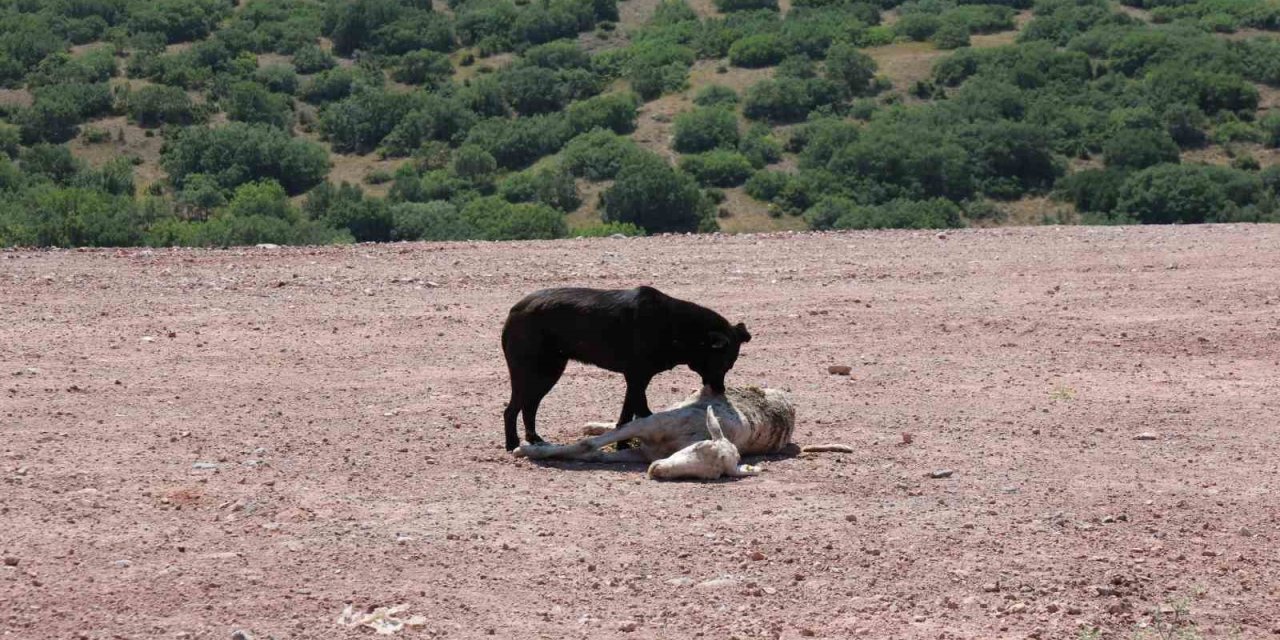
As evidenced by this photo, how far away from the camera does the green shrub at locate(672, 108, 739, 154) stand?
5416cm

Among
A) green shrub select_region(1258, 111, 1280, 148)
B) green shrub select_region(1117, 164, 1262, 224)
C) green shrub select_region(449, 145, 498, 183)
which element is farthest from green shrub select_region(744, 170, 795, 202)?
green shrub select_region(1258, 111, 1280, 148)

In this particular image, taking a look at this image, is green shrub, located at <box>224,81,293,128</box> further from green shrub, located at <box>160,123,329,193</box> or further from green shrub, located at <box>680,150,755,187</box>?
green shrub, located at <box>680,150,755,187</box>

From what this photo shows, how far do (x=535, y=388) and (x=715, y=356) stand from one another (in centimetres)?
113

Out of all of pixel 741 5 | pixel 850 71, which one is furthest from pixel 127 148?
pixel 741 5

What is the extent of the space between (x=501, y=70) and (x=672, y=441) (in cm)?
5688

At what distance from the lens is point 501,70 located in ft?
215

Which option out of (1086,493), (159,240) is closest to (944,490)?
(1086,493)

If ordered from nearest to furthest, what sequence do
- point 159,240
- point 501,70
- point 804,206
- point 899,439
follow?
1. point 899,439
2. point 159,240
3. point 804,206
4. point 501,70

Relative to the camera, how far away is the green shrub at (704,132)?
54156 millimetres

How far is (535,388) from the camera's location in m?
10.2

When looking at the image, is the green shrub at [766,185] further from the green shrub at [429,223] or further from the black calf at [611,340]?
the black calf at [611,340]

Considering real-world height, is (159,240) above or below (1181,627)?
below

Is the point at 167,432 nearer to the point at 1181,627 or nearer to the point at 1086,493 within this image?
the point at 1086,493

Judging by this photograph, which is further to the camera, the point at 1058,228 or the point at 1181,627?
the point at 1058,228
